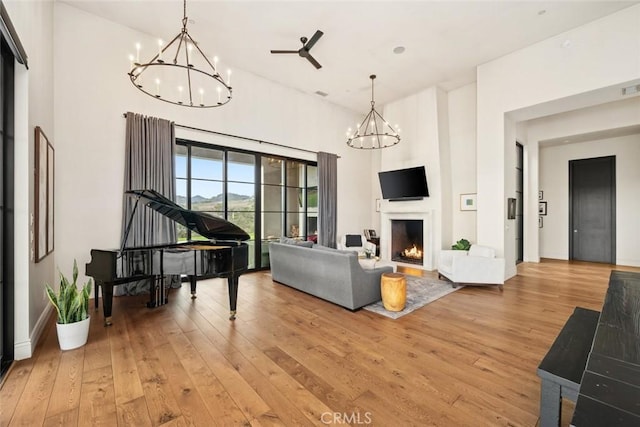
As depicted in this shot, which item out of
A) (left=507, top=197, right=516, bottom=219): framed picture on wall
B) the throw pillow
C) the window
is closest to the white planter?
the window

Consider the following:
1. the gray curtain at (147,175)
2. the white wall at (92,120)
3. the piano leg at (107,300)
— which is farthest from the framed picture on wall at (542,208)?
the piano leg at (107,300)

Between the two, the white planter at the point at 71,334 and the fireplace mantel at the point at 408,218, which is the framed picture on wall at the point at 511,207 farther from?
the white planter at the point at 71,334

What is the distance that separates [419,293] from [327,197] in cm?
348

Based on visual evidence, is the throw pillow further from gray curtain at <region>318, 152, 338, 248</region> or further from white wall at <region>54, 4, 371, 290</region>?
white wall at <region>54, 4, 371, 290</region>

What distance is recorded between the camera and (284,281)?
4.80 metres

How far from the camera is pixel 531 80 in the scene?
4.93 meters

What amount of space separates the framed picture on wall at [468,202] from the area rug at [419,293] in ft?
7.43

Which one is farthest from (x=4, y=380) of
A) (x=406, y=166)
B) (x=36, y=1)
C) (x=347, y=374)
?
(x=406, y=166)

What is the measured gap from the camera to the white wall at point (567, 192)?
6469 millimetres

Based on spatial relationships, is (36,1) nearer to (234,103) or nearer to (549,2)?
(234,103)

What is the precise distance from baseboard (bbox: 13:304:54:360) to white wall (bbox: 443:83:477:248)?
23.0 feet

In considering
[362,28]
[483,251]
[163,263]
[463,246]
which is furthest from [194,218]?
[463,246]

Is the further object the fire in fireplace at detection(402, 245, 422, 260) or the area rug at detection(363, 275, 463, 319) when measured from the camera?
the fire in fireplace at detection(402, 245, 422, 260)

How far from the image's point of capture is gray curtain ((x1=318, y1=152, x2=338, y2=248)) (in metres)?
6.91
